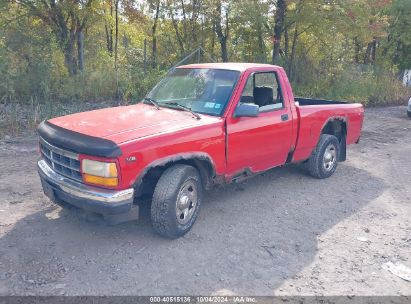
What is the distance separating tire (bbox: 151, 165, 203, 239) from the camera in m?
3.83

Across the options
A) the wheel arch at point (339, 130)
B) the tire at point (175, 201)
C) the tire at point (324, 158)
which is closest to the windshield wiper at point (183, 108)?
the tire at point (175, 201)

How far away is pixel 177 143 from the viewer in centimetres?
387

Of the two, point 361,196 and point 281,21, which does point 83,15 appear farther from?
point 361,196

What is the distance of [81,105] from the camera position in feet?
32.9

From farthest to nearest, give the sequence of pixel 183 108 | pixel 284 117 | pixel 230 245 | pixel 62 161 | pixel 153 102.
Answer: pixel 284 117 → pixel 153 102 → pixel 183 108 → pixel 230 245 → pixel 62 161

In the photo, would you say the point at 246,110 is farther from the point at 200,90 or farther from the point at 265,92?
the point at 265,92

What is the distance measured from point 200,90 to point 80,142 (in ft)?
5.85

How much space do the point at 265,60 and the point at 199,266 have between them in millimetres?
11730

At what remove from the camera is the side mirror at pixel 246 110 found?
4379 mm

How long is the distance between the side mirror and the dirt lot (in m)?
1.29

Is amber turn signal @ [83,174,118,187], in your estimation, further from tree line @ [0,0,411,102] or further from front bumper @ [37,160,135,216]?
tree line @ [0,0,411,102]

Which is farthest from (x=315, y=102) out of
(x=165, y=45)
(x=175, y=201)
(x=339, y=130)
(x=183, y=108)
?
(x=165, y=45)

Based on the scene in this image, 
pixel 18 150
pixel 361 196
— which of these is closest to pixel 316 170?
pixel 361 196

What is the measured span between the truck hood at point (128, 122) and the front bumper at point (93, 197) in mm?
497
